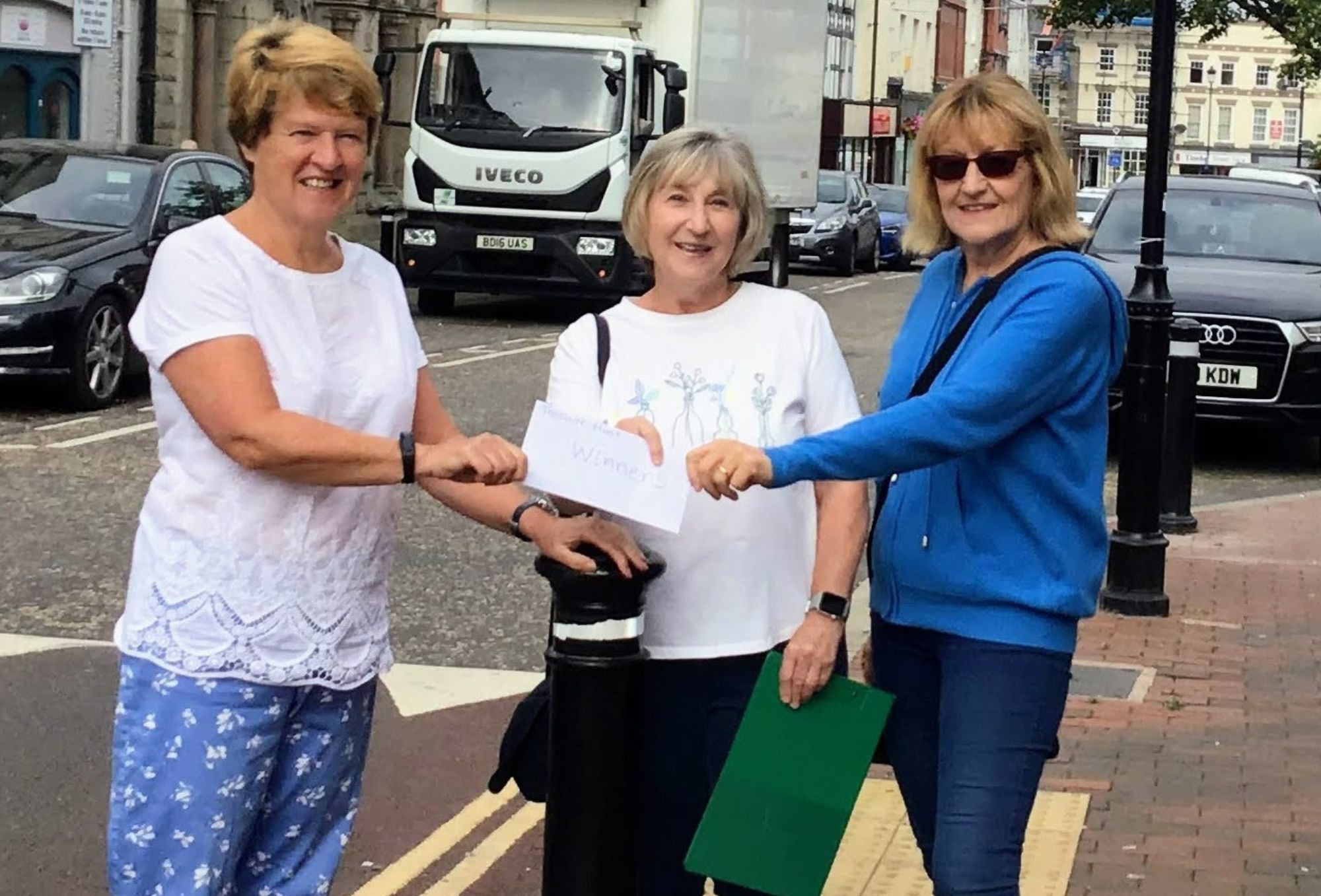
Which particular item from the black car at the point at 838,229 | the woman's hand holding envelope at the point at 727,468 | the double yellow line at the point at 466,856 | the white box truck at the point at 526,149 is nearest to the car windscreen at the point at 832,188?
the black car at the point at 838,229

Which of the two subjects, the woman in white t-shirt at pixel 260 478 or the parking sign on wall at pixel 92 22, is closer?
the woman in white t-shirt at pixel 260 478

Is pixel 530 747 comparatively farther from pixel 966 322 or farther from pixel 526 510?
pixel 966 322

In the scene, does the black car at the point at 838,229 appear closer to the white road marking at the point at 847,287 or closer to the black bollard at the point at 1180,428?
the white road marking at the point at 847,287

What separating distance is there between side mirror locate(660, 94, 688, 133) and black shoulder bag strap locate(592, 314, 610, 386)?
17.7 meters

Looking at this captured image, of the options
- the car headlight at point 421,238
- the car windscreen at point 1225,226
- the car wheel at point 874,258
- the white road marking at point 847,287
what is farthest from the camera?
the car wheel at point 874,258

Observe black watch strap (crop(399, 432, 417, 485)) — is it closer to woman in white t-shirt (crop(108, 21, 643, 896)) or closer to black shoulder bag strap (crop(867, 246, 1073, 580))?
woman in white t-shirt (crop(108, 21, 643, 896))

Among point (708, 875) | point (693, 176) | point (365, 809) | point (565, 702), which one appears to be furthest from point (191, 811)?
point (365, 809)

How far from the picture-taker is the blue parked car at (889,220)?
37.4 meters

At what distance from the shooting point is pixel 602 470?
329cm

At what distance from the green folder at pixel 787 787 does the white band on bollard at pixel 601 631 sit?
0.79 ft

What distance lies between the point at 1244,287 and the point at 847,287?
18247 mm

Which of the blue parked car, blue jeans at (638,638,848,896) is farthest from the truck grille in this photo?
the blue parked car

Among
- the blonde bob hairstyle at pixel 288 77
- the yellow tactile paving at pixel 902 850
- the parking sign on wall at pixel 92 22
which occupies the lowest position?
the yellow tactile paving at pixel 902 850

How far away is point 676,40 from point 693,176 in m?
20.2
